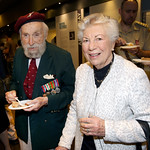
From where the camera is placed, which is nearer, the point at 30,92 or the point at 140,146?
the point at 140,146

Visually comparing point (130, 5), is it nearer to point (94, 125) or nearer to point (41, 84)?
point (41, 84)

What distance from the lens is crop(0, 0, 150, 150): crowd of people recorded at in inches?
45.2

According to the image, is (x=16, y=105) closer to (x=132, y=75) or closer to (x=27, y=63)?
(x=27, y=63)

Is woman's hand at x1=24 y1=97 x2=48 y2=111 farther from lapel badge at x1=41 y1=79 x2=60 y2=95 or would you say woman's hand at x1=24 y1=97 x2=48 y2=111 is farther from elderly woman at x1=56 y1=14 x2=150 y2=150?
elderly woman at x1=56 y1=14 x2=150 y2=150

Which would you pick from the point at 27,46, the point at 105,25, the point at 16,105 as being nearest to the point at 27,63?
the point at 27,46

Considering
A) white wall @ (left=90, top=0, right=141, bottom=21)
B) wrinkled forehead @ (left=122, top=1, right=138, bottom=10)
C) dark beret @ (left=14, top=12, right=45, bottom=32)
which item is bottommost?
dark beret @ (left=14, top=12, right=45, bottom=32)

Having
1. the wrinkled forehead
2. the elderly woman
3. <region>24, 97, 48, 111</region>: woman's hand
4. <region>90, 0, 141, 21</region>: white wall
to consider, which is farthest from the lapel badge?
<region>90, 0, 141, 21</region>: white wall

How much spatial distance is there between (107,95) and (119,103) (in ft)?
0.35

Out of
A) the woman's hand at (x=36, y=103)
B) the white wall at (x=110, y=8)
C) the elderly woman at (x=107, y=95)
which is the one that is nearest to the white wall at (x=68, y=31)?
the white wall at (x=110, y=8)

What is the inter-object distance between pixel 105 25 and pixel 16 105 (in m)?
1.08

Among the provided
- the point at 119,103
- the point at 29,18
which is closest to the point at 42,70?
the point at 29,18

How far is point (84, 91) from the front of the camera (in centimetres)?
145

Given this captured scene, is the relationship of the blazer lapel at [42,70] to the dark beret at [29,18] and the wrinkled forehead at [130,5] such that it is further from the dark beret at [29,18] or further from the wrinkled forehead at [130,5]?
the wrinkled forehead at [130,5]

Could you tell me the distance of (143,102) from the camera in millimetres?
1125
